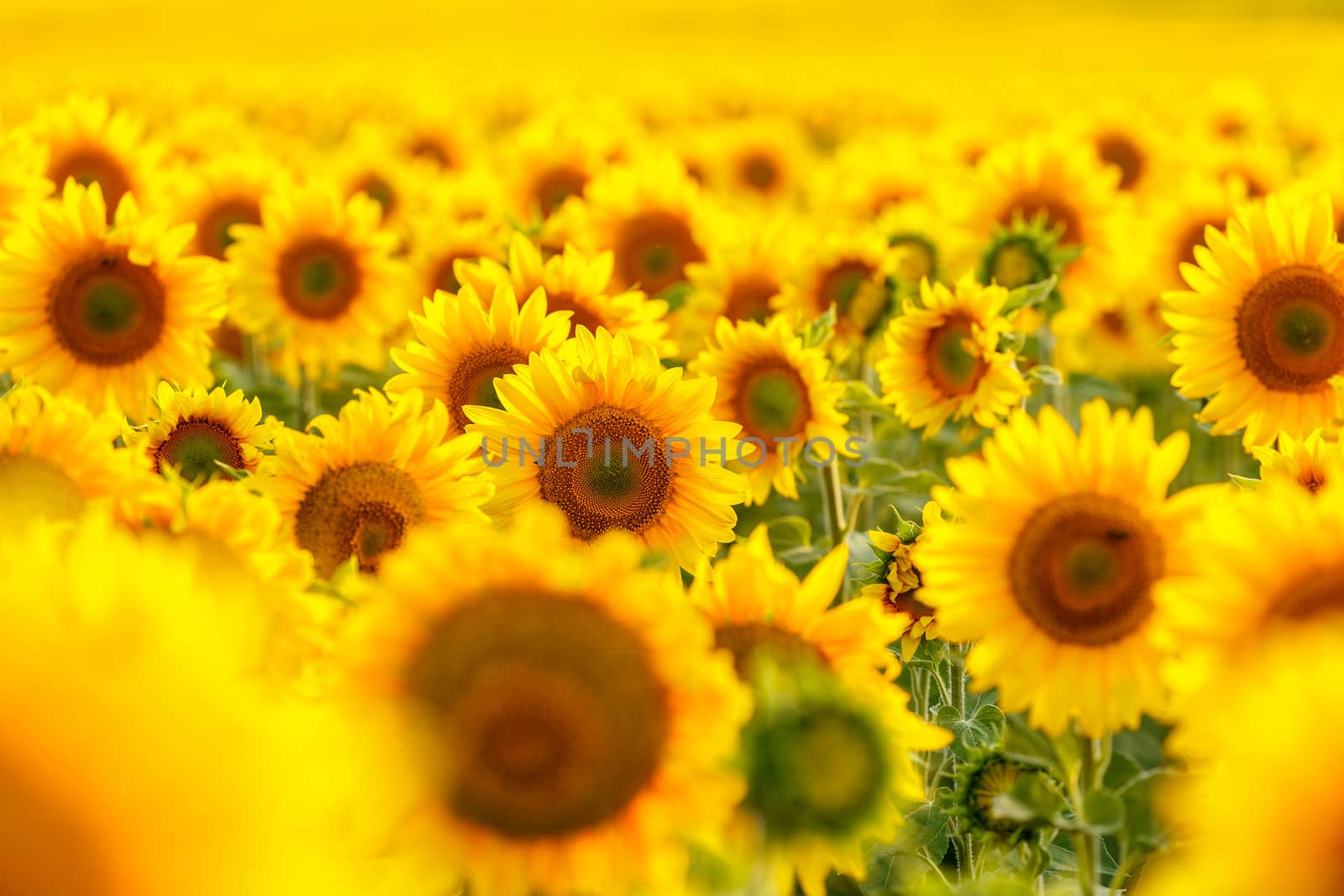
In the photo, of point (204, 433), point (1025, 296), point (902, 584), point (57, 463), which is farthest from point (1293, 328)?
point (57, 463)

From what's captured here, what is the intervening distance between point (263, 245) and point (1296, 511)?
3.76 metres

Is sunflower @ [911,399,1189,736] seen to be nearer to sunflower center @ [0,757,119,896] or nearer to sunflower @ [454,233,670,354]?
sunflower center @ [0,757,119,896]

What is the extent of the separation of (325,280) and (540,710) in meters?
3.46

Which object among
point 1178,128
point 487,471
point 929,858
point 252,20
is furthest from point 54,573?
point 252,20

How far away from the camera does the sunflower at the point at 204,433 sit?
2.63 meters

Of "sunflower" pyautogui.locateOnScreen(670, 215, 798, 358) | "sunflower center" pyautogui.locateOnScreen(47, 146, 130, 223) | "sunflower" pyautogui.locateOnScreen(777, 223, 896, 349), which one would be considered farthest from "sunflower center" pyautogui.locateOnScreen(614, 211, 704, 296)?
"sunflower center" pyautogui.locateOnScreen(47, 146, 130, 223)

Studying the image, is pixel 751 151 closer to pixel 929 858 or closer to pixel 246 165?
pixel 246 165

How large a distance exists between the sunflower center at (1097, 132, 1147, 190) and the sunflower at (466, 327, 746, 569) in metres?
4.38

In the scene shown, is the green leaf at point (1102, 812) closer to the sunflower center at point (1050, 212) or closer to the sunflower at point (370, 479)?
the sunflower at point (370, 479)

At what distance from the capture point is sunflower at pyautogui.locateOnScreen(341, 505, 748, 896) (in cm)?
146

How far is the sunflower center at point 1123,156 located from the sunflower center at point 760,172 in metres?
Result: 1.88

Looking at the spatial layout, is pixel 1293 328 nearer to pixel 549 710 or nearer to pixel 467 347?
pixel 467 347

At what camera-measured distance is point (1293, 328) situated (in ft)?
10.6

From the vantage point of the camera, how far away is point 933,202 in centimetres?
538
